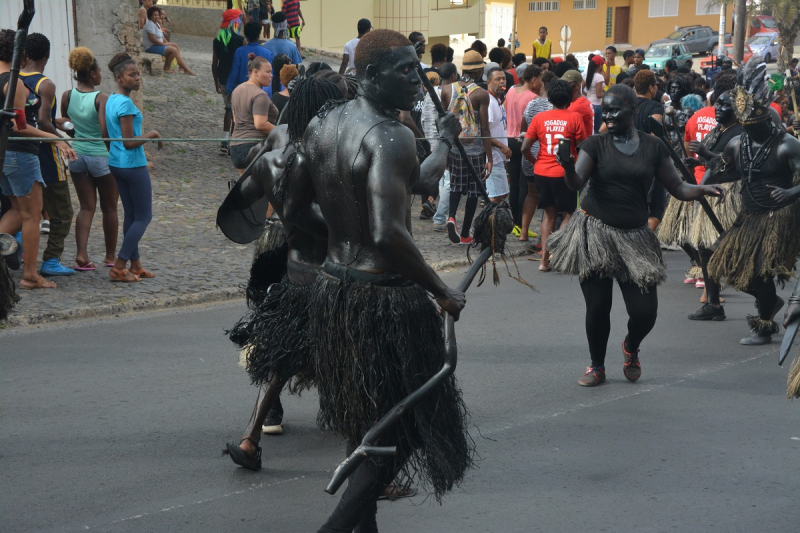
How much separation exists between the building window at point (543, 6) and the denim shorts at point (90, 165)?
50.7 meters

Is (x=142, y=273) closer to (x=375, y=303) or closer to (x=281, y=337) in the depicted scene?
(x=281, y=337)

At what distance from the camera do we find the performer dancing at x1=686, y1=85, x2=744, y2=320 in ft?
27.0

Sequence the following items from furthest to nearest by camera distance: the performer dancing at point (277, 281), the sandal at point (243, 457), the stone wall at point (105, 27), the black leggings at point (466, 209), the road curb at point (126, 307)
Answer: the stone wall at point (105, 27) → the black leggings at point (466, 209) → the road curb at point (126, 307) → the sandal at point (243, 457) → the performer dancing at point (277, 281)

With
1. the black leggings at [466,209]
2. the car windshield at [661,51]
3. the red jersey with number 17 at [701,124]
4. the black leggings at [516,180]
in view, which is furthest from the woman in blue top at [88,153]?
the car windshield at [661,51]

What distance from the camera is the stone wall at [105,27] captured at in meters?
12.7

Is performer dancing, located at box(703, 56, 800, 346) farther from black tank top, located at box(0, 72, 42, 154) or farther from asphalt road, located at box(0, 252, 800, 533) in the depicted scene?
black tank top, located at box(0, 72, 42, 154)

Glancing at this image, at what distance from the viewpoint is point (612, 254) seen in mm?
6266

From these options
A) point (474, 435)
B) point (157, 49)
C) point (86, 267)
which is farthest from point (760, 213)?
point (157, 49)

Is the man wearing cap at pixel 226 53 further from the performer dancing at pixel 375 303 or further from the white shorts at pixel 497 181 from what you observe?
the performer dancing at pixel 375 303

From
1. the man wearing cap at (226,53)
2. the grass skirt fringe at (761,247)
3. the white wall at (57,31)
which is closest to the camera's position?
the grass skirt fringe at (761,247)

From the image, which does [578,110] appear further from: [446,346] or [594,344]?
[446,346]

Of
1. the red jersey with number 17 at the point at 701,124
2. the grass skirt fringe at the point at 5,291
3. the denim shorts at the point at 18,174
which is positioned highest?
the red jersey with number 17 at the point at 701,124

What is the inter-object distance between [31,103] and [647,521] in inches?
248

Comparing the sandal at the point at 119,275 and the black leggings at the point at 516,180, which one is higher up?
the black leggings at the point at 516,180
